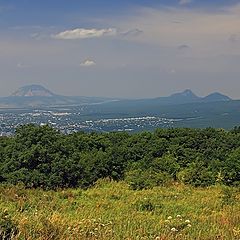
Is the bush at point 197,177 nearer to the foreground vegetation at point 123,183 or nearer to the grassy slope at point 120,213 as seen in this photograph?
the foreground vegetation at point 123,183

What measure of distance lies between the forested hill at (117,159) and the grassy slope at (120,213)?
2.80 ft

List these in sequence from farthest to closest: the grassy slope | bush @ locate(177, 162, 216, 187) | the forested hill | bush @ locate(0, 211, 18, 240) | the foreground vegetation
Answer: bush @ locate(177, 162, 216, 187) < the forested hill < the foreground vegetation < the grassy slope < bush @ locate(0, 211, 18, 240)

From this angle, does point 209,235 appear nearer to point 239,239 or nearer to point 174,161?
point 239,239

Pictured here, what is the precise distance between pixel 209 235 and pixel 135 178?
902 centimetres

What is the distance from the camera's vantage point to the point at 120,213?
10.0m

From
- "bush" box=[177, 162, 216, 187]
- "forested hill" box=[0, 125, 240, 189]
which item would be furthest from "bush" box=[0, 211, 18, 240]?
"bush" box=[177, 162, 216, 187]

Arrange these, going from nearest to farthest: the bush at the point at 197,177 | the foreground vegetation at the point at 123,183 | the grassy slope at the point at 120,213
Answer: the grassy slope at the point at 120,213 < the foreground vegetation at the point at 123,183 < the bush at the point at 197,177

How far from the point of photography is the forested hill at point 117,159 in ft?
52.3

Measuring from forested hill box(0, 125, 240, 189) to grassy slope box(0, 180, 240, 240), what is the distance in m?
0.85

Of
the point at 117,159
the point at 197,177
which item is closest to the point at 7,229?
the point at 197,177

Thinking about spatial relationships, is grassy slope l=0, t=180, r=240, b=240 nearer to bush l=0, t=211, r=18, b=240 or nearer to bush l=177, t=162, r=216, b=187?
bush l=0, t=211, r=18, b=240

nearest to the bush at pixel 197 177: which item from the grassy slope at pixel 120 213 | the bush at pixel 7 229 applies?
the grassy slope at pixel 120 213

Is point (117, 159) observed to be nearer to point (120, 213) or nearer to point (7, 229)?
point (120, 213)

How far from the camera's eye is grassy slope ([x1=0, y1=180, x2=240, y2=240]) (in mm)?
6359
